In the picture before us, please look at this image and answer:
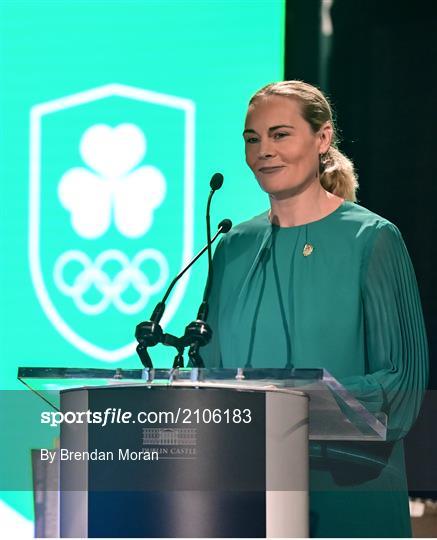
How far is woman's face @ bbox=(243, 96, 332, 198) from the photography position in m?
2.96

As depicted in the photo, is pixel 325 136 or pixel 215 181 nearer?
pixel 215 181

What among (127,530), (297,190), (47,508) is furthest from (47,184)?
(127,530)

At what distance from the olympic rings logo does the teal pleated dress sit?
52 cm

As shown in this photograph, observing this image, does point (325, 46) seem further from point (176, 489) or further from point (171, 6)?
point (176, 489)

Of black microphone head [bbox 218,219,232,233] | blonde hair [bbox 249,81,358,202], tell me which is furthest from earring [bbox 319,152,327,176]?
black microphone head [bbox 218,219,232,233]

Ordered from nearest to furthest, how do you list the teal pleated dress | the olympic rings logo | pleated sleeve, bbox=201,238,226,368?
the teal pleated dress, pleated sleeve, bbox=201,238,226,368, the olympic rings logo

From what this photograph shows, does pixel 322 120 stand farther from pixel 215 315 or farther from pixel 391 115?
pixel 391 115

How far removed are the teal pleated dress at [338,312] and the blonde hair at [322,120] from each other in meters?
0.10

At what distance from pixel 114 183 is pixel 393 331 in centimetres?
133

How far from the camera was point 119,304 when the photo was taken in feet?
11.8

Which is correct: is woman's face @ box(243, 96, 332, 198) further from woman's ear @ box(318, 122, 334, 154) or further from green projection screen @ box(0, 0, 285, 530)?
green projection screen @ box(0, 0, 285, 530)

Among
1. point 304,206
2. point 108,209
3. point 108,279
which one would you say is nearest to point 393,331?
point 304,206

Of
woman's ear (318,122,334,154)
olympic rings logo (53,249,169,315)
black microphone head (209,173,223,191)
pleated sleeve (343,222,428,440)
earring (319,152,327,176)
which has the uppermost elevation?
woman's ear (318,122,334,154)

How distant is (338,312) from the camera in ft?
9.39
